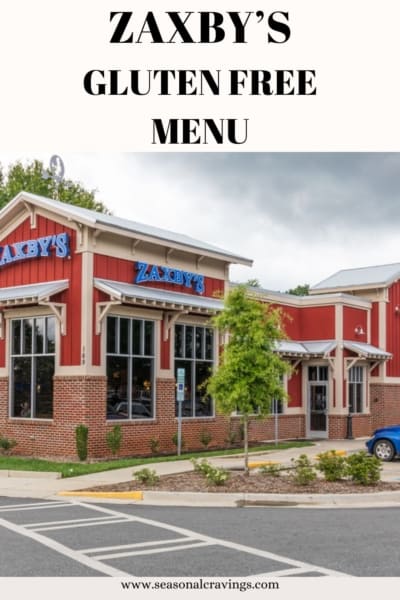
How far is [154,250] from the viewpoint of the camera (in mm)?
23531

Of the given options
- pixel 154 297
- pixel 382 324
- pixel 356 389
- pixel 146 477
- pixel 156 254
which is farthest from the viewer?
pixel 382 324

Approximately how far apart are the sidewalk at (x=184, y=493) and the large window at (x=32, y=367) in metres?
4.16

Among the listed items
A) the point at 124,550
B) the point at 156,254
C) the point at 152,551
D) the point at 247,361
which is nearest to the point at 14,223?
the point at 156,254

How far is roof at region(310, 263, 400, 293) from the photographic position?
32.2 metres

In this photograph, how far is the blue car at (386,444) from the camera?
2111cm

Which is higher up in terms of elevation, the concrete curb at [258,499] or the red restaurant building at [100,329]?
the red restaurant building at [100,329]

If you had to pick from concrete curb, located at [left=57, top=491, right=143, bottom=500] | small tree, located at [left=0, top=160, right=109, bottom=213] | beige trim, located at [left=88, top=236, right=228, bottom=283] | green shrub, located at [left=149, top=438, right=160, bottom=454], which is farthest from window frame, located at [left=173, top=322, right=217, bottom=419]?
small tree, located at [left=0, top=160, right=109, bottom=213]

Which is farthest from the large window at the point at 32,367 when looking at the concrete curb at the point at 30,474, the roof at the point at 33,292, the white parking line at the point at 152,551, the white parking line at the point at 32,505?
the white parking line at the point at 152,551

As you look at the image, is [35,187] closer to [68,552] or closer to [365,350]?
[365,350]

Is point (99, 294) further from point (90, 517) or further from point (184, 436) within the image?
point (90, 517)

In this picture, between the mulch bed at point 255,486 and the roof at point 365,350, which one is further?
the roof at point 365,350

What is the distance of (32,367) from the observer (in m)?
22.1

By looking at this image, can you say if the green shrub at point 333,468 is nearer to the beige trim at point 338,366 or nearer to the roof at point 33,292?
the roof at point 33,292

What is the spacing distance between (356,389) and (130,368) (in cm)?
1197
